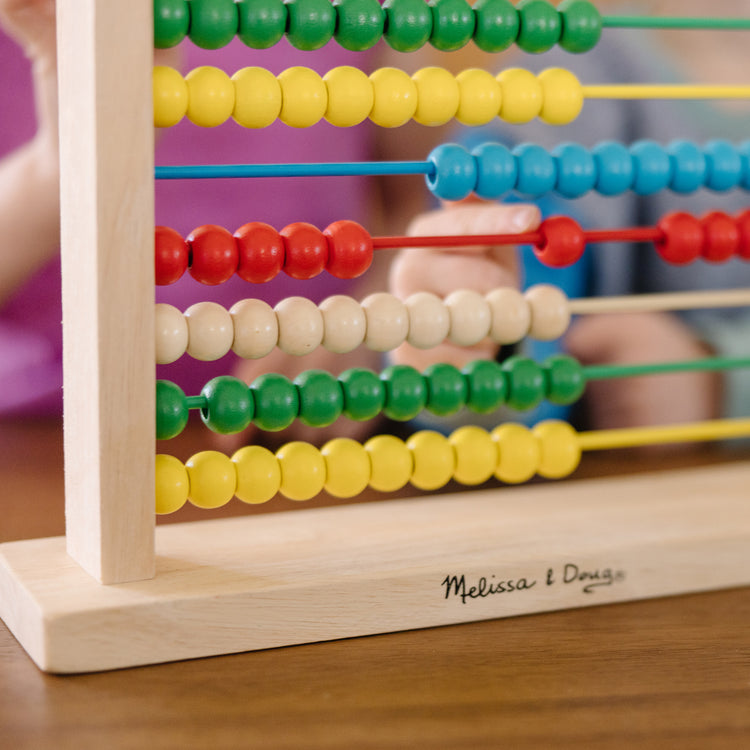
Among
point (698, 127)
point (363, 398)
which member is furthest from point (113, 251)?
point (698, 127)

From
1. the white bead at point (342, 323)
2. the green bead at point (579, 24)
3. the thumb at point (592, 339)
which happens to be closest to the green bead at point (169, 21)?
the white bead at point (342, 323)

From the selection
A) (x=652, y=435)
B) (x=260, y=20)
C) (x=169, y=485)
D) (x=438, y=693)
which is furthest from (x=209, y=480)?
(x=652, y=435)

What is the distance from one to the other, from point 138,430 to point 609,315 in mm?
761

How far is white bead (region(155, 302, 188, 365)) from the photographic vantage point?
694 mm

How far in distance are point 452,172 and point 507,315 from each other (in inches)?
5.2

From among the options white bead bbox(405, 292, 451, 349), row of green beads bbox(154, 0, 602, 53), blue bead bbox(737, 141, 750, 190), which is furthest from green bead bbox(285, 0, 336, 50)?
blue bead bbox(737, 141, 750, 190)

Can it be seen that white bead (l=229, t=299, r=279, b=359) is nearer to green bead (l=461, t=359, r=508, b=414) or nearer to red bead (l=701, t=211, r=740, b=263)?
green bead (l=461, t=359, r=508, b=414)

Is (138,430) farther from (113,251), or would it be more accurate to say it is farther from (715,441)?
(715,441)

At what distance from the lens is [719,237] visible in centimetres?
92

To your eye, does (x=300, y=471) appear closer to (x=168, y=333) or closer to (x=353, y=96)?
(x=168, y=333)

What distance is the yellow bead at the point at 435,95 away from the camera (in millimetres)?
772

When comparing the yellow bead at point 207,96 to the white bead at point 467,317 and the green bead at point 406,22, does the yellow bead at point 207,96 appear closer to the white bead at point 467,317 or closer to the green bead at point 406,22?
the green bead at point 406,22

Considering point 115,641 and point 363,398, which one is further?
point 363,398

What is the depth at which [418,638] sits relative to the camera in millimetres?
733
